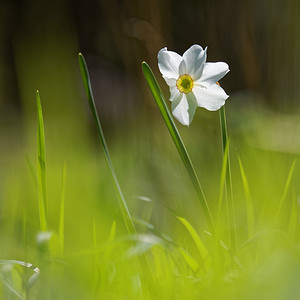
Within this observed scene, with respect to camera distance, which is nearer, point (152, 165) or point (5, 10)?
point (152, 165)

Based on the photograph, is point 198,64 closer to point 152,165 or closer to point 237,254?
point 237,254

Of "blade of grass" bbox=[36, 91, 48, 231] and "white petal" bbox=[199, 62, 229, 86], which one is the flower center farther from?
"blade of grass" bbox=[36, 91, 48, 231]

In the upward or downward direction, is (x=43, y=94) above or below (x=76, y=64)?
below

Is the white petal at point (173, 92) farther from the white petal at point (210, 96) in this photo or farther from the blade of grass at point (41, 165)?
the blade of grass at point (41, 165)

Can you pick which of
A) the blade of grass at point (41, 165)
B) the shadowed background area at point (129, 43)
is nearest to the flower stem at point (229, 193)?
the blade of grass at point (41, 165)

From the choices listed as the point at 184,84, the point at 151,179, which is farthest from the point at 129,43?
the point at 184,84

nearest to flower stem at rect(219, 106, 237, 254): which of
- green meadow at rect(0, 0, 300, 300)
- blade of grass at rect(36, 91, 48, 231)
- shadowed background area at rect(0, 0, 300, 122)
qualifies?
green meadow at rect(0, 0, 300, 300)

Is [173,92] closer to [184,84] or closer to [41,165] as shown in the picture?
[184,84]

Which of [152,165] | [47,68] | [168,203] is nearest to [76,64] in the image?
[47,68]
